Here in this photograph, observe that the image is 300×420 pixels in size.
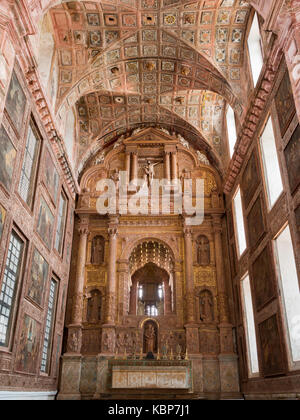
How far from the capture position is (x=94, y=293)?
20266 mm

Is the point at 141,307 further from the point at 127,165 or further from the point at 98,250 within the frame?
the point at 127,165

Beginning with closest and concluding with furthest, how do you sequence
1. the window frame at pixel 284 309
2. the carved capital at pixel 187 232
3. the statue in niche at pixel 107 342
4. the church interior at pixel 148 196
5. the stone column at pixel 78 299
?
the window frame at pixel 284 309 → the church interior at pixel 148 196 → the statue in niche at pixel 107 342 → the stone column at pixel 78 299 → the carved capital at pixel 187 232

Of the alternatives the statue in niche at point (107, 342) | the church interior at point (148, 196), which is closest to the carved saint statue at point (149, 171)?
the church interior at point (148, 196)

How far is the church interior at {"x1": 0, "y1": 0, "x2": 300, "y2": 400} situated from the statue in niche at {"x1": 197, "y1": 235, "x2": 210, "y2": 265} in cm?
7

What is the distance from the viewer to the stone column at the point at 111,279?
19.2 metres

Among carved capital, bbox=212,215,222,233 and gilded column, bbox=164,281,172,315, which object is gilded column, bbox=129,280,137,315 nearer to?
gilded column, bbox=164,281,172,315

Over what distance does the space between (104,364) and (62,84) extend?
13.1 metres

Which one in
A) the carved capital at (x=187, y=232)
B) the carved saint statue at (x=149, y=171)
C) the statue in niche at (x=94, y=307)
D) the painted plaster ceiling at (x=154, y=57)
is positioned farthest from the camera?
the carved saint statue at (x=149, y=171)

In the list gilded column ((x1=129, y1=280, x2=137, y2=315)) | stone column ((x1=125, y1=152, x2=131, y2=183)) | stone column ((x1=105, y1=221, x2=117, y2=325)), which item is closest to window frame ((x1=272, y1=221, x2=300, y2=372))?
stone column ((x1=105, y1=221, x2=117, y2=325))

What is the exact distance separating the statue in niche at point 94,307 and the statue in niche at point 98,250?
1.68 m

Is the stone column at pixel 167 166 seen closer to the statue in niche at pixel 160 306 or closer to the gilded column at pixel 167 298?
the gilded column at pixel 167 298

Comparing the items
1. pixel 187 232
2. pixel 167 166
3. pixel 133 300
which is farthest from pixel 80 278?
pixel 167 166

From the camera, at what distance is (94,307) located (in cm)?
1991

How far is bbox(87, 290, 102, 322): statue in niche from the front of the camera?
773 inches
